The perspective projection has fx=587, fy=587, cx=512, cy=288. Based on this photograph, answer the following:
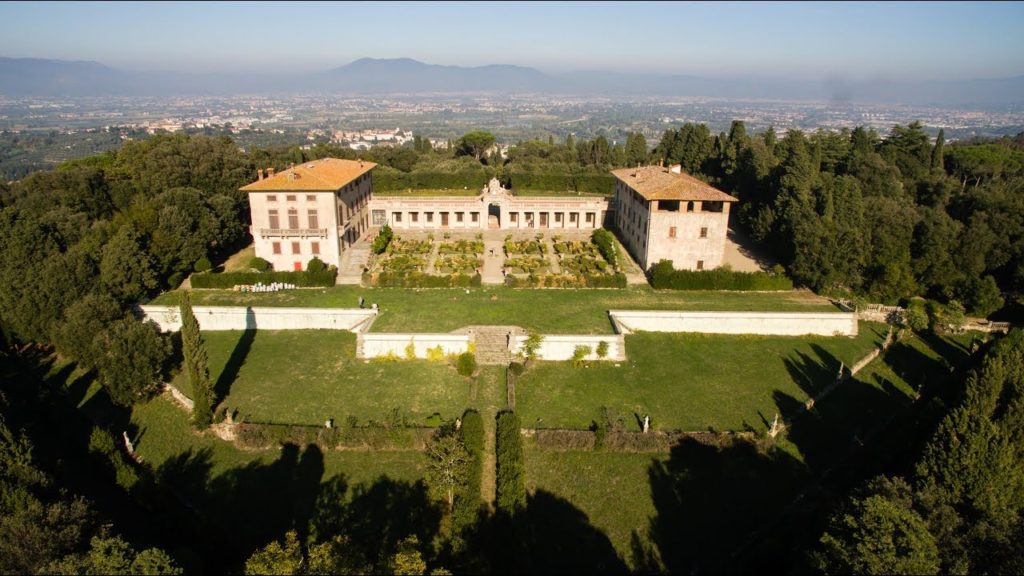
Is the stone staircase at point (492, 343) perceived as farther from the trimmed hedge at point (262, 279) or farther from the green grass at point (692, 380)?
the trimmed hedge at point (262, 279)

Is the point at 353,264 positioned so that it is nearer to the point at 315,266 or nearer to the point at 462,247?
the point at 315,266

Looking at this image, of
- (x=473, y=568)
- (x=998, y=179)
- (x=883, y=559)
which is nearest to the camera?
(x=883, y=559)

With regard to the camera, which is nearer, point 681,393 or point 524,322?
point 681,393

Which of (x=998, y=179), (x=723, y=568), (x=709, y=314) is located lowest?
(x=723, y=568)

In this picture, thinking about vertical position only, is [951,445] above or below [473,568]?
above

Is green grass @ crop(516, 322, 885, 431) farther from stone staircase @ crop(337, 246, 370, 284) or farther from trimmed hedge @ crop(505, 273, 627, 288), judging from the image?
stone staircase @ crop(337, 246, 370, 284)

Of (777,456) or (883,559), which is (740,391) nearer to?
(777,456)

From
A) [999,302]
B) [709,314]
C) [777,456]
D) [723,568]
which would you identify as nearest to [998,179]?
[999,302]

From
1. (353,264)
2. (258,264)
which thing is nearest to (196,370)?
(258,264)
